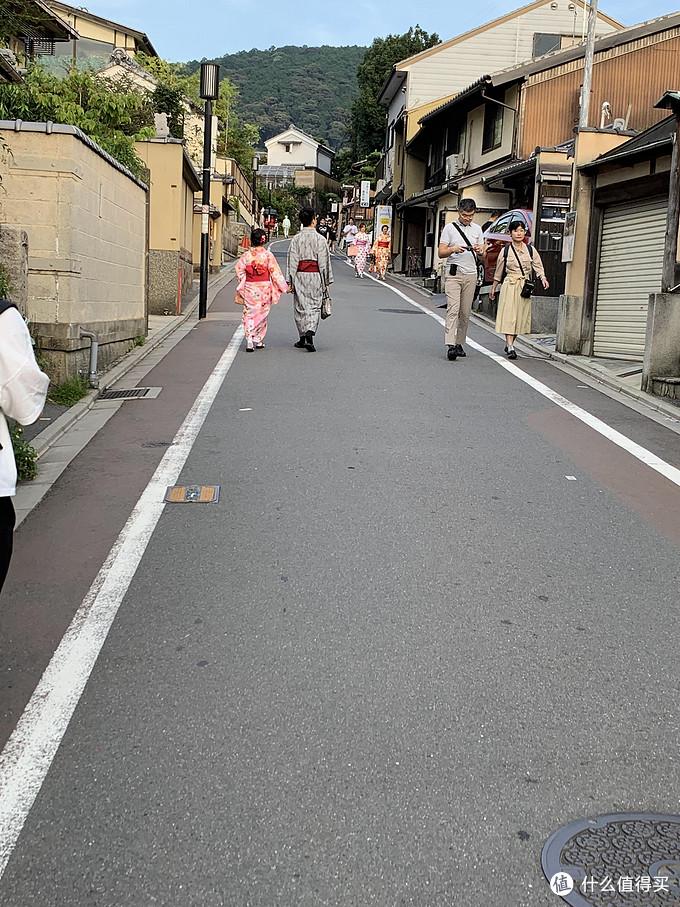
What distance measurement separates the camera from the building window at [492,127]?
31.6 metres

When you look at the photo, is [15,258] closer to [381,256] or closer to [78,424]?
[78,424]

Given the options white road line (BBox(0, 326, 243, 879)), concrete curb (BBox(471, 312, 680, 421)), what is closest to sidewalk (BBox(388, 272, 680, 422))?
concrete curb (BBox(471, 312, 680, 421))


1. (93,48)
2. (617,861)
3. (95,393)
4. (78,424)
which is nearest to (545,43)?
(93,48)

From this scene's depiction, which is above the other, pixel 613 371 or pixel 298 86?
pixel 298 86

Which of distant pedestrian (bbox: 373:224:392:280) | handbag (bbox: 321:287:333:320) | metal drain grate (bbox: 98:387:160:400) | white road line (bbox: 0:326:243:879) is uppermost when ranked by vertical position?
distant pedestrian (bbox: 373:224:392:280)

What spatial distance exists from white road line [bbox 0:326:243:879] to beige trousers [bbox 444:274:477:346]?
309 inches

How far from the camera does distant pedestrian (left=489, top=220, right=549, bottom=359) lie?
14.2m

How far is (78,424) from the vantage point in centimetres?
894

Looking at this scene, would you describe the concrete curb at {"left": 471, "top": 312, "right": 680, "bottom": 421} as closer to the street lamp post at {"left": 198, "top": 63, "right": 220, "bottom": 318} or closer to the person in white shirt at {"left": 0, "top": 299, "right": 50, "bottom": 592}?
the street lamp post at {"left": 198, "top": 63, "right": 220, "bottom": 318}

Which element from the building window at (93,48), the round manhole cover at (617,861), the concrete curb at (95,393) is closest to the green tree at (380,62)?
the building window at (93,48)

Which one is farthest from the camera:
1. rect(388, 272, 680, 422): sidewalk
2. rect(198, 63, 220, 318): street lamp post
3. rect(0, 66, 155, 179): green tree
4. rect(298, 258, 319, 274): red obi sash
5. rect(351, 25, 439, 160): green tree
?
rect(351, 25, 439, 160): green tree

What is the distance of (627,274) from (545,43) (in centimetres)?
2974

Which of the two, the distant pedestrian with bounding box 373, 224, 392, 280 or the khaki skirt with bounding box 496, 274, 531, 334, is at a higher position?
the distant pedestrian with bounding box 373, 224, 392, 280

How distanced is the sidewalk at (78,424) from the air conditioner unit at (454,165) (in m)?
21.8
